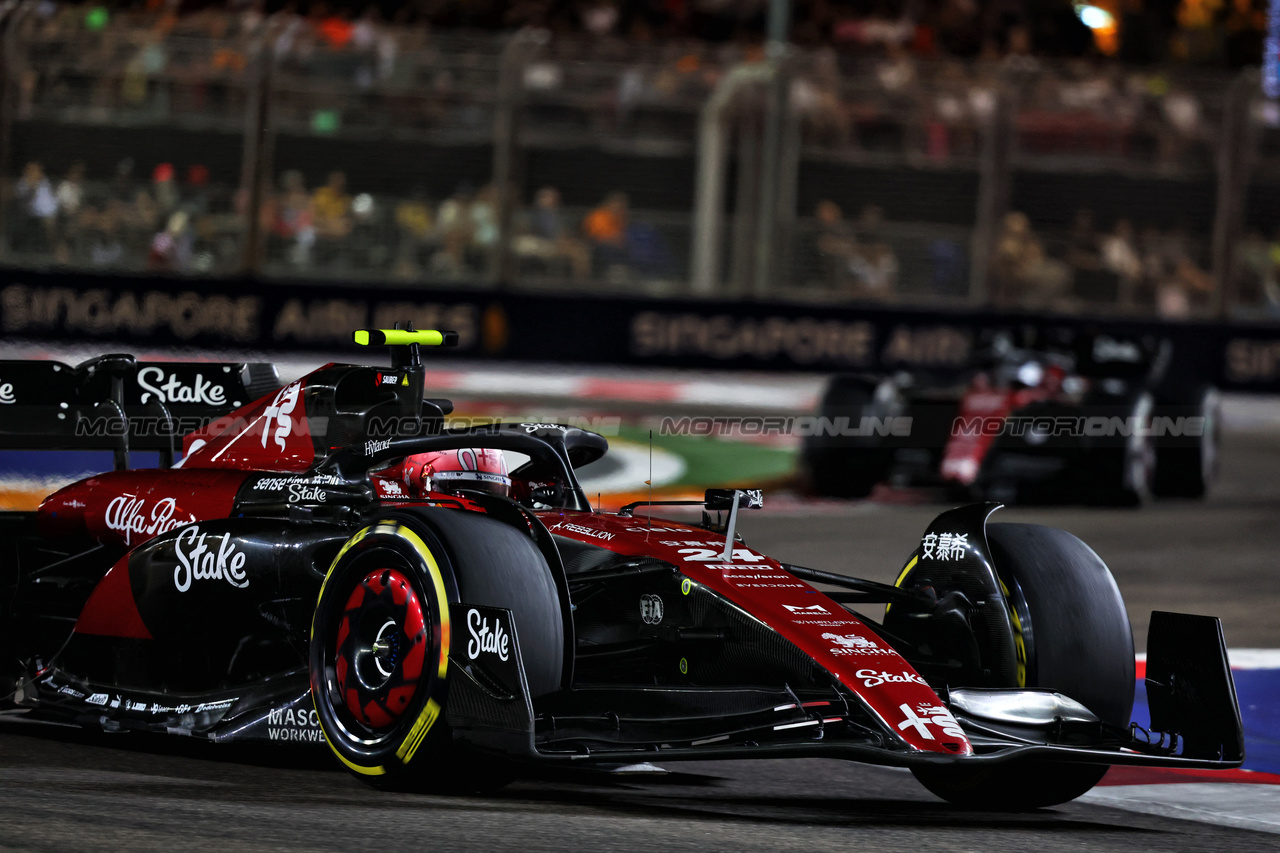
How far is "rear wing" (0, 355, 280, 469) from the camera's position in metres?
7.05

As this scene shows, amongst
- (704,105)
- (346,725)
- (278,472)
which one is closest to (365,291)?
(704,105)

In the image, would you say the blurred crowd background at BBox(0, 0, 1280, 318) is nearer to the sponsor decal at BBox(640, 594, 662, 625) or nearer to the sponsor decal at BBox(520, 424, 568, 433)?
the sponsor decal at BBox(520, 424, 568, 433)

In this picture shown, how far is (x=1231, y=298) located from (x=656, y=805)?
47.3ft

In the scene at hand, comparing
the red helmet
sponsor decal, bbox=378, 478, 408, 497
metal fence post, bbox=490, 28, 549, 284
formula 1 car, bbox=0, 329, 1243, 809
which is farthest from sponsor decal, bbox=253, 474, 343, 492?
metal fence post, bbox=490, 28, 549, 284

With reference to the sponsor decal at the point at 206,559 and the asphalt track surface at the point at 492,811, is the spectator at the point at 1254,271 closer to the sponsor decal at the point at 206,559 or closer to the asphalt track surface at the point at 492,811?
the asphalt track surface at the point at 492,811

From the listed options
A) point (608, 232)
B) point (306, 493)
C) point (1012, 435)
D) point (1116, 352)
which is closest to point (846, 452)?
point (1012, 435)

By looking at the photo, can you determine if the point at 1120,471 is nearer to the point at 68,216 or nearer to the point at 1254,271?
the point at 1254,271

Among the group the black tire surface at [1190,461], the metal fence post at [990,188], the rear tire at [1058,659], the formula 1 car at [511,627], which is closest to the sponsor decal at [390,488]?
the formula 1 car at [511,627]

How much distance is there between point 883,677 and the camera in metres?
4.98

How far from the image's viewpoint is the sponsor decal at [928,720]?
4.84 metres

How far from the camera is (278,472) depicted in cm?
640

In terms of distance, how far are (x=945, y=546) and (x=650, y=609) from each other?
99cm

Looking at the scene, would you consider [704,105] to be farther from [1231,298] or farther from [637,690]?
[637,690]

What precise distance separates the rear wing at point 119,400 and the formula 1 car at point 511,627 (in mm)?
392
